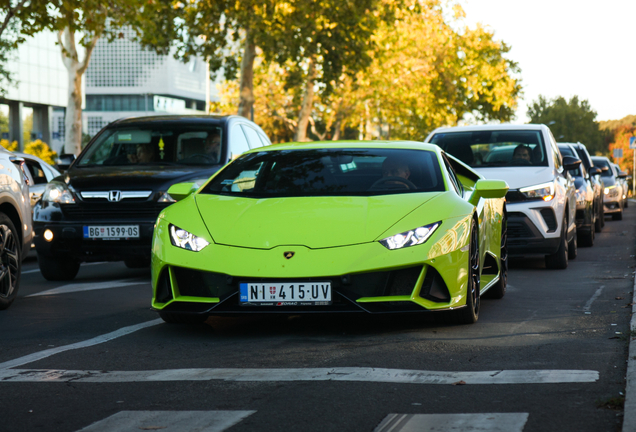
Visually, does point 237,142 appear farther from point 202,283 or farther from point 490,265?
point 202,283

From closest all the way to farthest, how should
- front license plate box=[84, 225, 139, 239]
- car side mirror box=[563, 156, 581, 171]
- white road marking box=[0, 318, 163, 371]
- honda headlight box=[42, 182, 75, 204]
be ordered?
white road marking box=[0, 318, 163, 371], front license plate box=[84, 225, 139, 239], honda headlight box=[42, 182, 75, 204], car side mirror box=[563, 156, 581, 171]

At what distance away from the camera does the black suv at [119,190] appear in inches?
398

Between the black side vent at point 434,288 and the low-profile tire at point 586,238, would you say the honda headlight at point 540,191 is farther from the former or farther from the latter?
the black side vent at point 434,288

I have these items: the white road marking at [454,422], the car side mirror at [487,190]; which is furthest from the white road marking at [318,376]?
the car side mirror at [487,190]

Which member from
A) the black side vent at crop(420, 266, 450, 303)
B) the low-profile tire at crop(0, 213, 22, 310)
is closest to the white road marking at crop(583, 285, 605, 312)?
the black side vent at crop(420, 266, 450, 303)

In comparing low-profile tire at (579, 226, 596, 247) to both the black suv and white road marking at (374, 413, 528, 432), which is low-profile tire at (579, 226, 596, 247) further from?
white road marking at (374, 413, 528, 432)

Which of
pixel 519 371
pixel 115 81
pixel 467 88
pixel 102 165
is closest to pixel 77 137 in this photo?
pixel 102 165

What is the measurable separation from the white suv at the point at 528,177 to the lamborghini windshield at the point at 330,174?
3.99m

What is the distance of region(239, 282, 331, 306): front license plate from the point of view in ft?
19.5

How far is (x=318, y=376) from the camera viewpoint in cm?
498

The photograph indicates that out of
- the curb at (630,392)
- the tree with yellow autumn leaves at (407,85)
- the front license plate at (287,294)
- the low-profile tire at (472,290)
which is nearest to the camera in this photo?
the curb at (630,392)

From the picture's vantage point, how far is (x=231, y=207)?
6594 millimetres

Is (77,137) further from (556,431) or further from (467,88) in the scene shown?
(467,88)

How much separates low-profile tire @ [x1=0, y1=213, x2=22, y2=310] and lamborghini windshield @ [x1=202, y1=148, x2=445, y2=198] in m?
2.10
